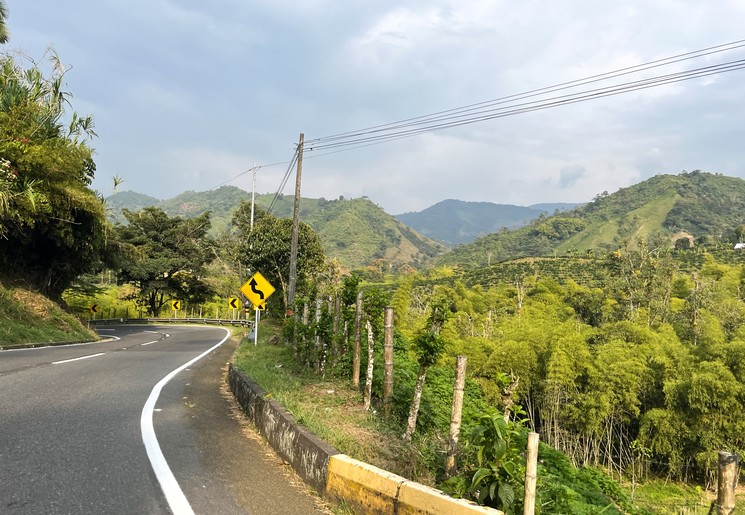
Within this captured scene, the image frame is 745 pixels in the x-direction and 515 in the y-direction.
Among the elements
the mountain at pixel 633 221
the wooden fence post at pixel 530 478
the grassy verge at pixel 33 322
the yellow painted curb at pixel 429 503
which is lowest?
the grassy verge at pixel 33 322

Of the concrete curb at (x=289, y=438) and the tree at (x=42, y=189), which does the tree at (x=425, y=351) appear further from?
the tree at (x=42, y=189)

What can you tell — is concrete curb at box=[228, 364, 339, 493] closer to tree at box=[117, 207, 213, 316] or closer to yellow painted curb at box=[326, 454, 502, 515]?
yellow painted curb at box=[326, 454, 502, 515]

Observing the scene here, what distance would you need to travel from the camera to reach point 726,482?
3.19 meters

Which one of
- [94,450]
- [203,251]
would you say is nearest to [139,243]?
[203,251]

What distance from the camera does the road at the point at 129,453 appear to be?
13.0 feet

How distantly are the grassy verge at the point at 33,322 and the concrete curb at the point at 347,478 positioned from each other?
13.3m

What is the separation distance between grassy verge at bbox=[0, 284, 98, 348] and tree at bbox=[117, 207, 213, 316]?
23.0 meters

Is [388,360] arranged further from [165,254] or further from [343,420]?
[165,254]

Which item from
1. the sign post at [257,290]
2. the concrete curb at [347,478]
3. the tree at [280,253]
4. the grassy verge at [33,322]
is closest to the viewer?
the concrete curb at [347,478]

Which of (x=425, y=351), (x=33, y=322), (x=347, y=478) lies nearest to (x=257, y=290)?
(x=33, y=322)

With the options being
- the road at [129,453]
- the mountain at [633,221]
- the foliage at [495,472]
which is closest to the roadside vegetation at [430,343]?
the foliage at [495,472]

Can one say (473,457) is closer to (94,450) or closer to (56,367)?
(94,450)

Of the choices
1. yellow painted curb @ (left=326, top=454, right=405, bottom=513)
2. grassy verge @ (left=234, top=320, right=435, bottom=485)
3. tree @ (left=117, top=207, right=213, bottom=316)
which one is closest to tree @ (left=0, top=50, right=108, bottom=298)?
grassy verge @ (left=234, top=320, right=435, bottom=485)

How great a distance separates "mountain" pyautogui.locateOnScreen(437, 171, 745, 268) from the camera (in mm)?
148000
